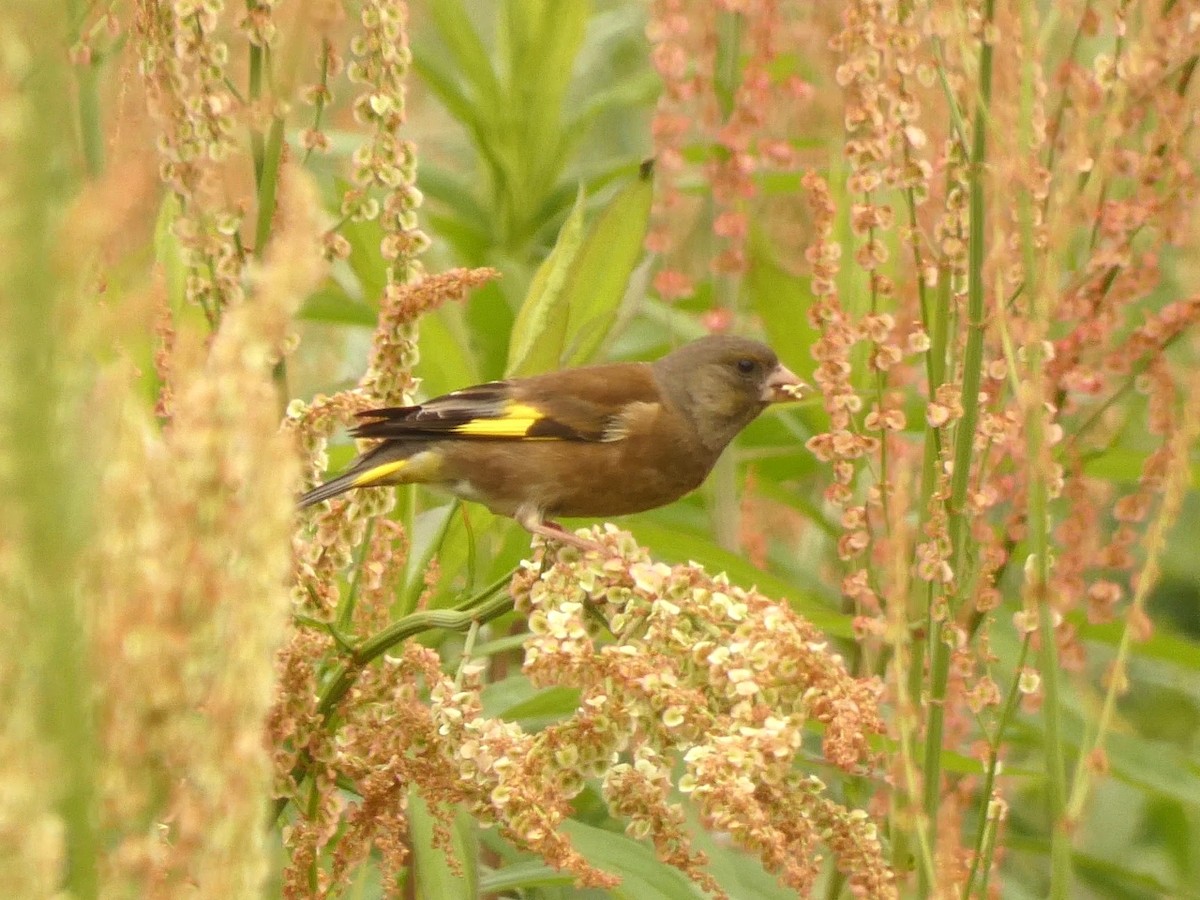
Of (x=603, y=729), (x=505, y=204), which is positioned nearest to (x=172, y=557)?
(x=603, y=729)

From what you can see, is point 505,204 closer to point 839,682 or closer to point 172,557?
point 839,682

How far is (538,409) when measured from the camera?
324 centimetres

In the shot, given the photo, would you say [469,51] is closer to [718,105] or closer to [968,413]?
[718,105]

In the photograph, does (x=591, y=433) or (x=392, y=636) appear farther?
(x=591, y=433)

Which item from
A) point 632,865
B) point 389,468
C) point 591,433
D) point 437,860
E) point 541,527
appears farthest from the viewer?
point 591,433

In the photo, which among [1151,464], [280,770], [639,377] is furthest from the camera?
[639,377]

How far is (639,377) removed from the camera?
11.7 ft

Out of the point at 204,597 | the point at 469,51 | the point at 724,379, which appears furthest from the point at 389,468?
the point at 204,597

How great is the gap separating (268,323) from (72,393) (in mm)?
110

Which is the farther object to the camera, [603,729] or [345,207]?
[345,207]

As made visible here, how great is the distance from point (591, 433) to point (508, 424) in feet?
0.89

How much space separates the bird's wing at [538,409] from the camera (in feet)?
9.43

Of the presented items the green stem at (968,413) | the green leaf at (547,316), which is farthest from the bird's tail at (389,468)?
the green stem at (968,413)

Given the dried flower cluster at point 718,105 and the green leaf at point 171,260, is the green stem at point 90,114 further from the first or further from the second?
the dried flower cluster at point 718,105
